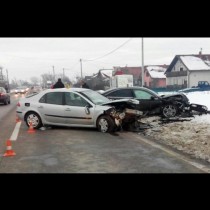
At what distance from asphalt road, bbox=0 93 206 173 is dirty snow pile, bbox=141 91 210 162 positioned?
522 mm

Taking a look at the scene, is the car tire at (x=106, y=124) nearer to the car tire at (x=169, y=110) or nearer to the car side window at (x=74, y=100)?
the car side window at (x=74, y=100)

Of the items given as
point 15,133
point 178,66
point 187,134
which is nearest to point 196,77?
point 178,66

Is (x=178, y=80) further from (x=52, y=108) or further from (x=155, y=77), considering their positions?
(x=52, y=108)

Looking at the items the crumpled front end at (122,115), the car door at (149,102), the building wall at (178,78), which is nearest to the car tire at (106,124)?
the crumpled front end at (122,115)

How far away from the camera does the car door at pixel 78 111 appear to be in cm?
1209

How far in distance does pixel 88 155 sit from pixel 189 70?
169 feet

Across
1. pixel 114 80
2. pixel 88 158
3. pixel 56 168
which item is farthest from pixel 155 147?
pixel 114 80

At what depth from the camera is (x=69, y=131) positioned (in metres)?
12.3

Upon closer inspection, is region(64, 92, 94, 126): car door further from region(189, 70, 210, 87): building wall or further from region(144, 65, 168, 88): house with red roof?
region(144, 65, 168, 88): house with red roof

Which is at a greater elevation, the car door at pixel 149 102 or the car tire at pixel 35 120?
the car door at pixel 149 102
